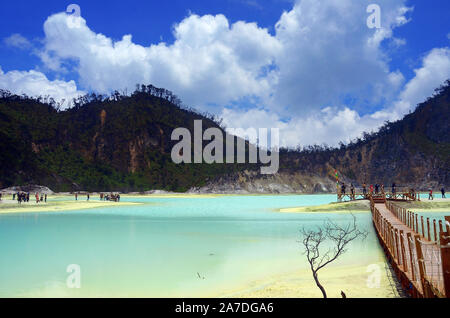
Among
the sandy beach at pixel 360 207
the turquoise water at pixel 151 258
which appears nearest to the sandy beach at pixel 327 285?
the turquoise water at pixel 151 258

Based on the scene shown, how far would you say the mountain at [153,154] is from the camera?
8769 centimetres

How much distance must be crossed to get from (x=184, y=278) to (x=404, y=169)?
295 feet

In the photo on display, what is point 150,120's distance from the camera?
11806 centimetres

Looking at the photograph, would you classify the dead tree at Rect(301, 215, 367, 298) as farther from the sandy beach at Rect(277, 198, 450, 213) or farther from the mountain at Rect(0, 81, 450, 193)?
the mountain at Rect(0, 81, 450, 193)

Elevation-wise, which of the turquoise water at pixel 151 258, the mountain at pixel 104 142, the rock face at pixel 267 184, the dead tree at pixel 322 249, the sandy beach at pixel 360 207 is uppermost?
the mountain at pixel 104 142

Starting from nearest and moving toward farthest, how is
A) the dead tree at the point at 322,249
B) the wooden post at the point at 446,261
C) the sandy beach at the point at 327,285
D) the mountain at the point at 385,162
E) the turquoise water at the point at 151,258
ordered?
the wooden post at the point at 446,261 → the dead tree at the point at 322,249 → the sandy beach at the point at 327,285 → the turquoise water at the point at 151,258 → the mountain at the point at 385,162

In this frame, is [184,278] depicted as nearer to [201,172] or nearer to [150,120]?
[201,172]

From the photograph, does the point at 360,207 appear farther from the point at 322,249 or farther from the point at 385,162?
the point at 385,162

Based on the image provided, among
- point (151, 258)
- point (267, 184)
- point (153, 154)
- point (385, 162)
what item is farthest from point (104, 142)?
point (151, 258)

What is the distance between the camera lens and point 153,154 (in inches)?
4491

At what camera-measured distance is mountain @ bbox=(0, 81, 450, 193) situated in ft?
288

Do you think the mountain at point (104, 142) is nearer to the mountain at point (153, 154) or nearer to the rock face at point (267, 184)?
the mountain at point (153, 154)

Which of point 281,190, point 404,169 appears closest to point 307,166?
point 281,190

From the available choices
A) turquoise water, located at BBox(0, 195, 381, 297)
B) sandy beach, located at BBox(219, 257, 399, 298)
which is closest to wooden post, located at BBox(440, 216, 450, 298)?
sandy beach, located at BBox(219, 257, 399, 298)
